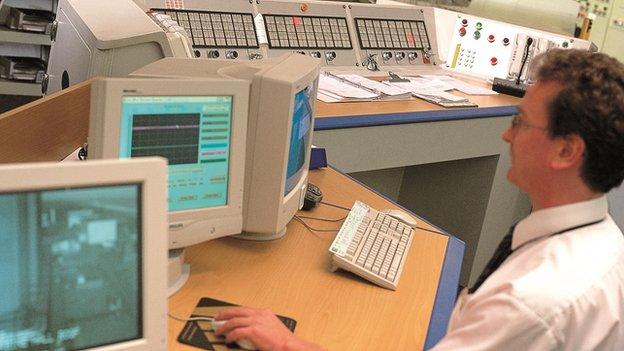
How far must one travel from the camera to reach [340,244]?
1.79 meters

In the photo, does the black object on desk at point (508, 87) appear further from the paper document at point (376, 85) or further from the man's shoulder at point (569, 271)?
the man's shoulder at point (569, 271)

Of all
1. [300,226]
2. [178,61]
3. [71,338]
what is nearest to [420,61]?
[300,226]

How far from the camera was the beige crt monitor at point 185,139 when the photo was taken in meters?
1.36

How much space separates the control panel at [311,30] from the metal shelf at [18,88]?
5.82 ft

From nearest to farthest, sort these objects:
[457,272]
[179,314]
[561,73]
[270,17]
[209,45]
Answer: [561,73], [179,314], [457,272], [209,45], [270,17]

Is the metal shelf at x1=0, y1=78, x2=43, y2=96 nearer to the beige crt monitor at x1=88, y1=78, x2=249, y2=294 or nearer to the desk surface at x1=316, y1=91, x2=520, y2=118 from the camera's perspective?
the desk surface at x1=316, y1=91, x2=520, y2=118

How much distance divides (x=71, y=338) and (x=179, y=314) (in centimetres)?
46

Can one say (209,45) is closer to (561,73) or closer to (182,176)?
(182,176)

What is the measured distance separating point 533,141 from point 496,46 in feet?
9.08

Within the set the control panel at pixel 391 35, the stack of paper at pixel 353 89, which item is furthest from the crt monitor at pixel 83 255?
the control panel at pixel 391 35

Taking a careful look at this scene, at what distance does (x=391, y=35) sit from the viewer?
3.78 metres

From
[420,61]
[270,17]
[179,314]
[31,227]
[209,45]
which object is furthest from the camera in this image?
[420,61]

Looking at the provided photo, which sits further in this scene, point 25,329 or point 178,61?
point 178,61

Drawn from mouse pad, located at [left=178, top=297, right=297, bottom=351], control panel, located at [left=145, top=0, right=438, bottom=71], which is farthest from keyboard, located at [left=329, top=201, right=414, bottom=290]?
control panel, located at [left=145, top=0, right=438, bottom=71]
